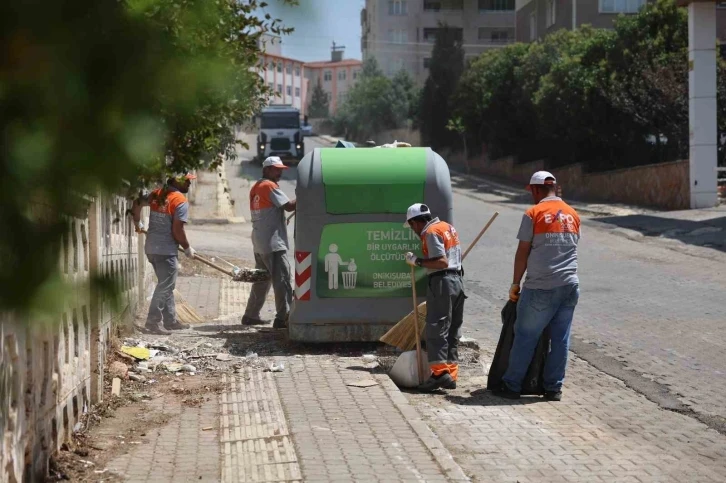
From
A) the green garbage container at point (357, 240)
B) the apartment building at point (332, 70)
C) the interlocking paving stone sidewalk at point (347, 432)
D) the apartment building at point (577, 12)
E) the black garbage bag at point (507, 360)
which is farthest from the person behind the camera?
the apartment building at point (577, 12)

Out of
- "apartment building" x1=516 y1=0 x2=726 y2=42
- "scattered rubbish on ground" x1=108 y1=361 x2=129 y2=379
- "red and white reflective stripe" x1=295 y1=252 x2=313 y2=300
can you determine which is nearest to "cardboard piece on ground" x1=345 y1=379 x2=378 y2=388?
"red and white reflective stripe" x1=295 y1=252 x2=313 y2=300

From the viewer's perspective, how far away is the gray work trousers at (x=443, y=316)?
26.3ft

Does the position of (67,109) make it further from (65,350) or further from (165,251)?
(165,251)

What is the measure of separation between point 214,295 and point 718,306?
6982mm

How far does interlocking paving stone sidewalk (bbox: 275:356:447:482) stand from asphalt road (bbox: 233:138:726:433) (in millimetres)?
2341

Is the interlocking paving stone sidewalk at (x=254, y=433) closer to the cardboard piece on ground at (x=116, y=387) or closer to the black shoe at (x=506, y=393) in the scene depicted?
the cardboard piece on ground at (x=116, y=387)

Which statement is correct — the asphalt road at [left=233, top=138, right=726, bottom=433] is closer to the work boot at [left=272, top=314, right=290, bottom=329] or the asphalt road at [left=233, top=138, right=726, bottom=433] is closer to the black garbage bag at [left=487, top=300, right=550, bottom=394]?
the black garbage bag at [left=487, top=300, right=550, bottom=394]

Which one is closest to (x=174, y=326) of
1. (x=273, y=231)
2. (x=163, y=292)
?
(x=163, y=292)

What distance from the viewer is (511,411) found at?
24.6 feet

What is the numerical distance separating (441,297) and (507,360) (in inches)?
28.8

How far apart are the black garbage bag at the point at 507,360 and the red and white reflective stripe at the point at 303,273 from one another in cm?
216

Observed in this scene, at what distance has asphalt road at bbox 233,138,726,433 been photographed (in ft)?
27.8

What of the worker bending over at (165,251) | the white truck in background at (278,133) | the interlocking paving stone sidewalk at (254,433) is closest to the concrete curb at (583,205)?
the white truck in background at (278,133)

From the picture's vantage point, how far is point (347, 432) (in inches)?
253
